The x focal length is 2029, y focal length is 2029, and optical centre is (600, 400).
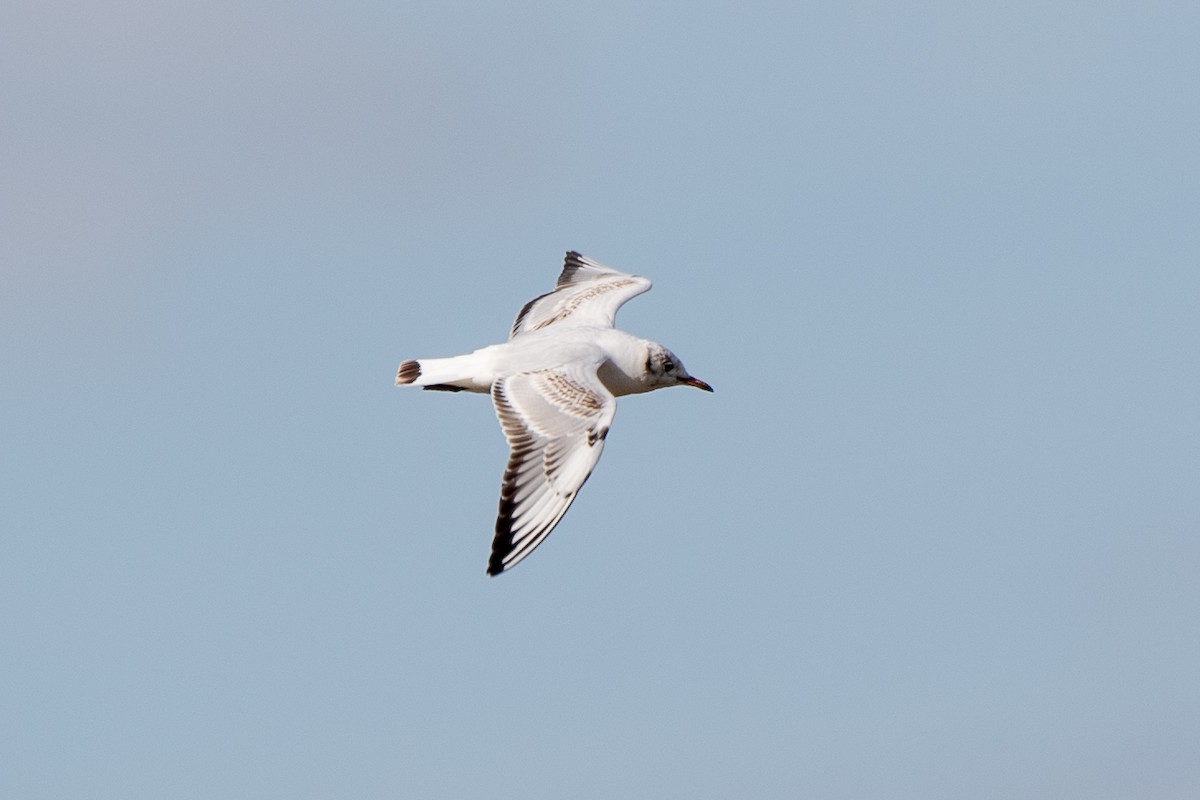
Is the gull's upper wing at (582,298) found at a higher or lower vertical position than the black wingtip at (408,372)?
higher

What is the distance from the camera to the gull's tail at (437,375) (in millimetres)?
17953

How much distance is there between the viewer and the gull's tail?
58.9 ft

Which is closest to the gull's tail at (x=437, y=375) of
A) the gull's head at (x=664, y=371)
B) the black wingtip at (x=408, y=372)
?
the black wingtip at (x=408, y=372)

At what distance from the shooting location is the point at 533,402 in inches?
659

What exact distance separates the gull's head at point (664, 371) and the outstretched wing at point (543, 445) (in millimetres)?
1625

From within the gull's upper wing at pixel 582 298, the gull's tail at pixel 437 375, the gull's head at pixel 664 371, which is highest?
the gull's upper wing at pixel 582 298

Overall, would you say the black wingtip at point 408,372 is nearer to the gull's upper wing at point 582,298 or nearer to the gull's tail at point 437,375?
the gull's tail at point 437,375

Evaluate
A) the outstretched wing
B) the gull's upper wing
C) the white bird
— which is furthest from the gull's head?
the outstretched wing

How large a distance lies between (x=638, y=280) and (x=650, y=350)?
132 inches

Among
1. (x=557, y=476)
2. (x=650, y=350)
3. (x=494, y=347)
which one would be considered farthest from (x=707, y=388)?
(x=557, y=476)

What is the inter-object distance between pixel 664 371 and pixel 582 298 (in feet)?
7.85

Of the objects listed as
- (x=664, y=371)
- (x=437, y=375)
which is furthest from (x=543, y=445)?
(x=664, y=371)

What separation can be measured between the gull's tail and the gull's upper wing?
220cm

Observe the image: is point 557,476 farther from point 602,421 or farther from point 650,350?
point 650,350
